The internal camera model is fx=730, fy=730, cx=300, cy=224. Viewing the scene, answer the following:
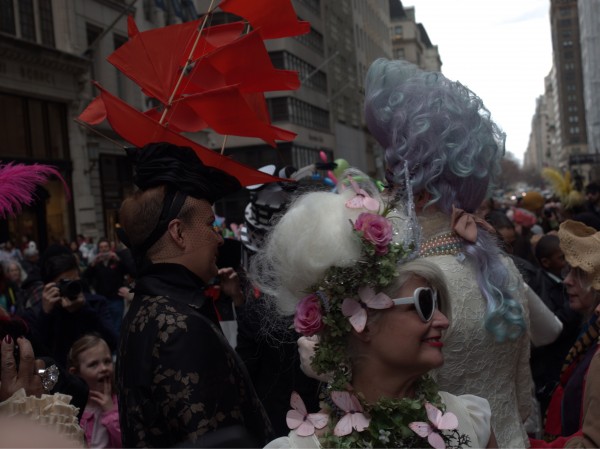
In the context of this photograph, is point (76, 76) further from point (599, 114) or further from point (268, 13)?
point (599, 114)

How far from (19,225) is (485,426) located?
63.3 feet

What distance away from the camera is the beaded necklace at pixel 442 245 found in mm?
2705

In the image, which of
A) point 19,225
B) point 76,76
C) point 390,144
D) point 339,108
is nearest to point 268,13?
point 390,144

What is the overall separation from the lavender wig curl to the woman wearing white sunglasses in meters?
0.54

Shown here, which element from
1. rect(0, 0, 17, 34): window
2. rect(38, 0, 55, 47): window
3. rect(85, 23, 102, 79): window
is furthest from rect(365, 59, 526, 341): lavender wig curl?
rect(85, 23, 102, 79): window

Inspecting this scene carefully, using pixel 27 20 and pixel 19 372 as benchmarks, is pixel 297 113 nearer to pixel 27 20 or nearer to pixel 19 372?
pixel 27 20

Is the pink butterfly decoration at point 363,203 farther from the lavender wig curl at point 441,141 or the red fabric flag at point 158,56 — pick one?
the red fabric flag at point 158,56

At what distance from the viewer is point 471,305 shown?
262 centimetres

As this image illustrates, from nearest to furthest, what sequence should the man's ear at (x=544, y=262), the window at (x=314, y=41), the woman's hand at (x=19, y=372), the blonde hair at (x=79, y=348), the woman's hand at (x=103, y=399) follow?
the woman's hand at (x=19, y=372), the woman's hand at (x=103, y=399), the blonde hair at (x=79, y=348), the man's ear at (x=544, y=262), the window at (x=314, y=41)

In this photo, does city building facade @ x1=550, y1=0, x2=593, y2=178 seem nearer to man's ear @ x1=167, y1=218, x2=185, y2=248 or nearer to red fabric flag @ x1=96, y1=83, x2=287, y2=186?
red fabric flag @ x1=96, y1=83, x2=287, y2=186

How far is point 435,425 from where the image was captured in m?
2.10

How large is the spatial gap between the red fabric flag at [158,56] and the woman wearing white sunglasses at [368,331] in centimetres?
118

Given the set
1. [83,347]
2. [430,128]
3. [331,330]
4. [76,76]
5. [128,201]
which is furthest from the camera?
[76,76]

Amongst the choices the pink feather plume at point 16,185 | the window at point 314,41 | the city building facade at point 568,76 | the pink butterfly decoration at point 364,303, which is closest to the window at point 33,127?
the pink feather plume at point 16,185
